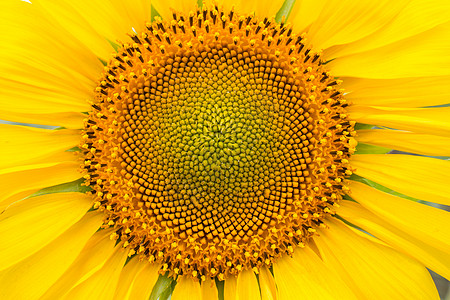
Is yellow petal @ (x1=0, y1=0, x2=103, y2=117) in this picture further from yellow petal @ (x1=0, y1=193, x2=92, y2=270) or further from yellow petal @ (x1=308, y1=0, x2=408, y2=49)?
yellow petal @ (x1=308, y1=0, x2=408, y2=49)

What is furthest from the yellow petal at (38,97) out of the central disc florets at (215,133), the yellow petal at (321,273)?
the yellow petal at (321,273)

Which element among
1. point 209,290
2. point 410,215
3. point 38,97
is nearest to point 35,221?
point 38,97

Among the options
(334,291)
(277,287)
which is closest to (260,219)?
(277,287)

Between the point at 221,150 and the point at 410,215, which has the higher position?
the point at 221,150

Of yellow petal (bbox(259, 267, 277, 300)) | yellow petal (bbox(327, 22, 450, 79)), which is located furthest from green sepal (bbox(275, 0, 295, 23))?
yellow petal (bbox(259, 267, 277, 300))

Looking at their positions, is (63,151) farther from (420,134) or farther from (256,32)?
(420,134)

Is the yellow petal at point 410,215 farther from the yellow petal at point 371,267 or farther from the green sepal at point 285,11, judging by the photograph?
the green sepal at point 285,11

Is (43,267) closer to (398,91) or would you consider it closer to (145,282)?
(145,282)
